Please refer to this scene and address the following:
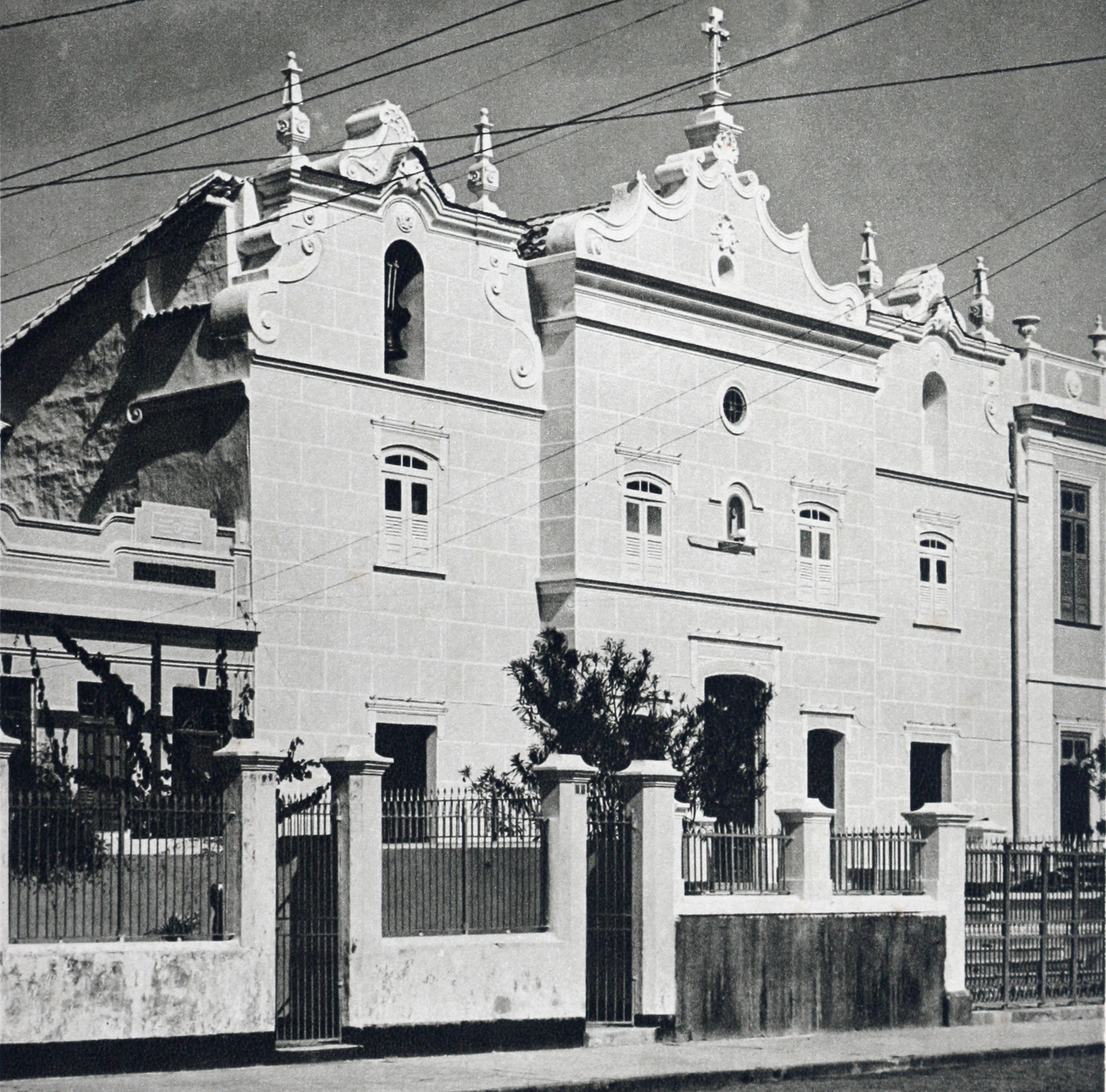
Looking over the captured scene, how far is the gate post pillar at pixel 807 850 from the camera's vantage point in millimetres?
23969

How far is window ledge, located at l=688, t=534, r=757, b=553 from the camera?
112 feet

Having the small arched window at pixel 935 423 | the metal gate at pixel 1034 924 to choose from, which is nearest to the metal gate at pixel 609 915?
the metal gate at pixel 1034 924

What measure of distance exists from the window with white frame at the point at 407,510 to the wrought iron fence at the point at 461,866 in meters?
9.09

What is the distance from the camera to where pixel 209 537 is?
2856 cm

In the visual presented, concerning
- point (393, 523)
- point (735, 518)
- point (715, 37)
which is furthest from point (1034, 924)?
point (715, 37)

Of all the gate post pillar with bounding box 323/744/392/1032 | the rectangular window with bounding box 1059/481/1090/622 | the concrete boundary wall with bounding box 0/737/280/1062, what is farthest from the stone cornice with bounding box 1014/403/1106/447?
the concrete boundary wall with bounding box 0/737/280/1062

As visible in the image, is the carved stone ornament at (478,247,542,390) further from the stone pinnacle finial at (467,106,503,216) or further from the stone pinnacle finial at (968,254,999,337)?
the stone pinnacle finial at (968,254,999,337)

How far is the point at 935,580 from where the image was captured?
39344 millimetres

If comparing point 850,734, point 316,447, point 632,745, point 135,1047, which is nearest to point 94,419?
point 316,447

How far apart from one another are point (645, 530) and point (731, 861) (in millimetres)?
10659

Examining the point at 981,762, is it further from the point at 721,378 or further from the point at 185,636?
the point at 185,636

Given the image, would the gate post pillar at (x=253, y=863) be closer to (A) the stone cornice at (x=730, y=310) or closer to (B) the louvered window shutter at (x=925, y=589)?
(A) the stone cornice at (x=730, y=310)

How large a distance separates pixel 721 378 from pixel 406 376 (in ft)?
18.6

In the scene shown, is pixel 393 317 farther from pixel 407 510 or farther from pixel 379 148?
pixel 407 510
